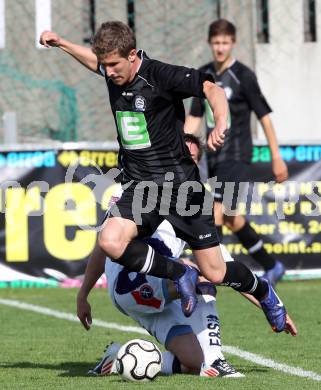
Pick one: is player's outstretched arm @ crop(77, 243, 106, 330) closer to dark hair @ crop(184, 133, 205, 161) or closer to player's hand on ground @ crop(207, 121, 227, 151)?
dark hair @ crop(184, 133, 205, 161)

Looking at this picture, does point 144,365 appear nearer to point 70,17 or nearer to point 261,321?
point 261,321

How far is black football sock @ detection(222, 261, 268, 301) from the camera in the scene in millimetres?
6250

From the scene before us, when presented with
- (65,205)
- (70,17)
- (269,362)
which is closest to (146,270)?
(269,362)

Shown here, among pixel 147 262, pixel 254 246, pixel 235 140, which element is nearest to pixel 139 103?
pixel 147 262

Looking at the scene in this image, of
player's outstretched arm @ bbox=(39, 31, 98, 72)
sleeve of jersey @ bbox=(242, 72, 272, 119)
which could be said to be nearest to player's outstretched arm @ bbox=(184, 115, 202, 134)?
sleeve of jersey @ bbox=(242, 72, 272, 119)

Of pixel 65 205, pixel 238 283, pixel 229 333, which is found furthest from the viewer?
pixel 65 205

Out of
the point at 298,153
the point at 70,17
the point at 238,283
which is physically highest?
the point at 70,17

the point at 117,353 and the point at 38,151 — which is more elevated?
the point at 38,151

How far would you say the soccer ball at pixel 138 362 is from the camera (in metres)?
5.85

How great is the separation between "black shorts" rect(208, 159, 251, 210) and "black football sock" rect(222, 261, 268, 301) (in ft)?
12.2

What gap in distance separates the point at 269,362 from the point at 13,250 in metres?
4.49

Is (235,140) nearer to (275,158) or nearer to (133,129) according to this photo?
(275,158)

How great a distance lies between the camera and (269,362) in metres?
6.45

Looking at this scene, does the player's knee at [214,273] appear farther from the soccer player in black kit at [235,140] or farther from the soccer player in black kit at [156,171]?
the soccer player in black kit at [235,140]
